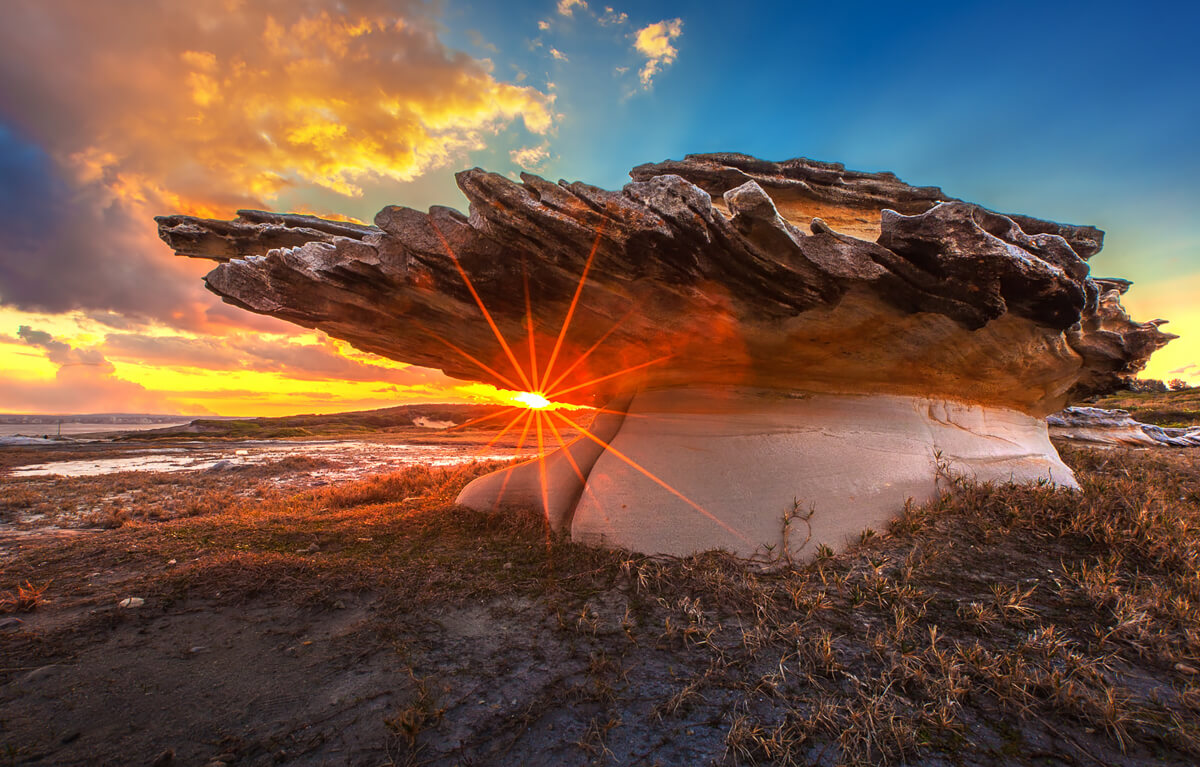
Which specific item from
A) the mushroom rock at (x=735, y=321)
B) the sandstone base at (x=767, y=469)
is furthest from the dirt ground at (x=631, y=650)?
the mushroom rock at (x=735, y=321)

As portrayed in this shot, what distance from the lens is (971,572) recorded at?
15.4 ft

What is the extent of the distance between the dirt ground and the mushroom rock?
941 millimetres

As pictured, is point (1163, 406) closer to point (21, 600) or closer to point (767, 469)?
point (767, 469)

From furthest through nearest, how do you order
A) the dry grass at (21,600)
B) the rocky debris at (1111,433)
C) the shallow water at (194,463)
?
1. the shallow water at (194,463)
2. the rocky debris at (1111,433)
3. the dry grass at (21,600)

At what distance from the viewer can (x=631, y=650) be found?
370cm

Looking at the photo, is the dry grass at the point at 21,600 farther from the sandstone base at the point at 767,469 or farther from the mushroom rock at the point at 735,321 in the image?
the sandstone base at the point at 767,469

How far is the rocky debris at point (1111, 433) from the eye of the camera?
46.0ft

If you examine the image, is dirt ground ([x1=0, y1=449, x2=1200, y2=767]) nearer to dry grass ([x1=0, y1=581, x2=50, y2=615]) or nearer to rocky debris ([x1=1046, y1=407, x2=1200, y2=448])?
dry grass ([x1=0, y1=581, x2=50, y2=615])

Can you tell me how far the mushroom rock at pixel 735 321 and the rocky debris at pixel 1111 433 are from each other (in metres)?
8.01

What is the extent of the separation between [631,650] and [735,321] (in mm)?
3861

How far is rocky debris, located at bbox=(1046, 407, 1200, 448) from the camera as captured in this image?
14008 mm

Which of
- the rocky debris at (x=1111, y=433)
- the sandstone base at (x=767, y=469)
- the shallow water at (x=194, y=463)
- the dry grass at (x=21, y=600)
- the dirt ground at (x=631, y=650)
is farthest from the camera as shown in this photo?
the shallow water at (x=194, y=463)

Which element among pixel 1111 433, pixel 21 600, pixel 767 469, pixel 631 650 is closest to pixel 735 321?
pixel 767 469

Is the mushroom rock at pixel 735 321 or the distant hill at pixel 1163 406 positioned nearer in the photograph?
the mushroom rock at pixel 735 321
